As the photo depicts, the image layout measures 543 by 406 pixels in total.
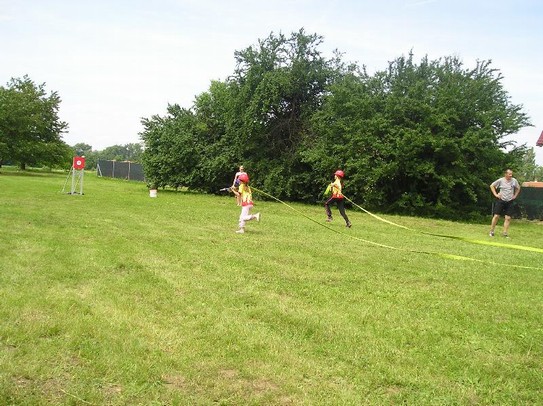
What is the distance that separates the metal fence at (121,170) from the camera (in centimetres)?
5378

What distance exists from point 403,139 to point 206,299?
54.3ft

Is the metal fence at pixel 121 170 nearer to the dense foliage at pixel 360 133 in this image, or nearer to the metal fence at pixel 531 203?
the dense foliage at pixel 360 133

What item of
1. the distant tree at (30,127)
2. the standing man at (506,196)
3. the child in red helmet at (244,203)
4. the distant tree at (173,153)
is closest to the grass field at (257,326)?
the child in red helmet at (244,203)

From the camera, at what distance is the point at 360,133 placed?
21.8m

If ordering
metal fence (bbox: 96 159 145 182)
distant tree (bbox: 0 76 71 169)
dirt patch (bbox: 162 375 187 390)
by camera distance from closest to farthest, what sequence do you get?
dirt patch (bbox: 162 375 187 390) → distant tree (bbox: 0 76 71 169) → metal fence (bbox: 96 159 145 182)

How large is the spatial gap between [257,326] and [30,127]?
144 feet

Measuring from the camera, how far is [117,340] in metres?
3.84

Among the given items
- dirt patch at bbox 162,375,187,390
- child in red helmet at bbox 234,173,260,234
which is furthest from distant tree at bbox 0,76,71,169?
dirt patch at bbox 162,375,187,390

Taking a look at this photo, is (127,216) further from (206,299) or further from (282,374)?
(282,374)

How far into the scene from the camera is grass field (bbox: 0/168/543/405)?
3172mm

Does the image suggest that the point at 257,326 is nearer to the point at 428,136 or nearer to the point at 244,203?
the point at 244,203

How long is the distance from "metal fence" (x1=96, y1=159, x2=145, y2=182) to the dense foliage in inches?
990

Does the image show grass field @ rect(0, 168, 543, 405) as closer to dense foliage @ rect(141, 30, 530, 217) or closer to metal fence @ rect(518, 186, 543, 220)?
dense foliage @ rect(141, 30, 530, 217)

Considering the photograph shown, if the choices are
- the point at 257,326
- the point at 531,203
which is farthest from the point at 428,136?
the point at 257,326
